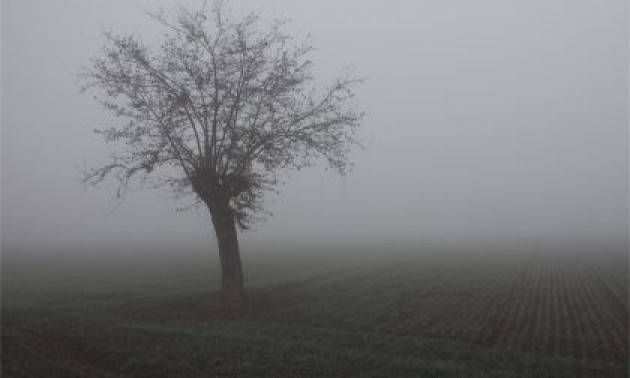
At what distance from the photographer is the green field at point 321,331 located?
1438 centimetres

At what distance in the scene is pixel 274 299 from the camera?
29.5 metres

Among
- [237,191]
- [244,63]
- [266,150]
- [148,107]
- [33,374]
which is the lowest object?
[33,374]

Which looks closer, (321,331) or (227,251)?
(321,331)

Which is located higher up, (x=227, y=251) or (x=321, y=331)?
(x=227, y=251)

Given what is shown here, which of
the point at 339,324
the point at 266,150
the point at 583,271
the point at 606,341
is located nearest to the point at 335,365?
the point at 339,324

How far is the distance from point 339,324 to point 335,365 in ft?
23.0

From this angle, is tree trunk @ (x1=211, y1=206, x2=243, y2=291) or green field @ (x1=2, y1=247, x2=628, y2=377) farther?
tree trunk @ (x1=211, y1=206, x2=243, y2=291)

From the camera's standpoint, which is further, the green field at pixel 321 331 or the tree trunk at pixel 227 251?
the tree trunk at pixel 227 251

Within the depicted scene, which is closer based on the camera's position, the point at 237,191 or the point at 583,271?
the point at 237,191

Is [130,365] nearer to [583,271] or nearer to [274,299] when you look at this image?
[274,299]

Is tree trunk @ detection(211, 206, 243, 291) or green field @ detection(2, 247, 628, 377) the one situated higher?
tree trunk @ detection(211, 206, 243, 291)

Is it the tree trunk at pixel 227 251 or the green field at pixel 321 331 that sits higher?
Result: the tree trunk at pixel 227 251

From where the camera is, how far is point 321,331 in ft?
64.7

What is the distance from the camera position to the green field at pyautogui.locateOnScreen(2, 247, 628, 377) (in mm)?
14383
